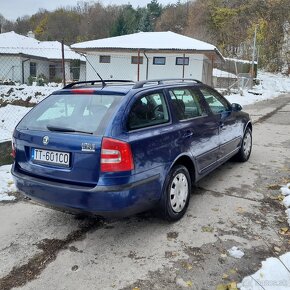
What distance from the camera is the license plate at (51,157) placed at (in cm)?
329

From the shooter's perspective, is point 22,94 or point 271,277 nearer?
point 271,277

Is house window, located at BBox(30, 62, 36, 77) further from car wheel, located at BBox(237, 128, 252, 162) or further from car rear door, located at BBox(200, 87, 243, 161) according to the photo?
car rear door, located at BBox(200, 87, 243, 161)

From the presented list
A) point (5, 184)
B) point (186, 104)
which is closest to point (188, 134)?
point (186, 104)

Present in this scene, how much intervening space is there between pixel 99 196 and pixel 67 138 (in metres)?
0.63

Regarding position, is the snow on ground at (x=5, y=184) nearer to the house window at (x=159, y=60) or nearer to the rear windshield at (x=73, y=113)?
the rear windshield at (x=73, y=113)

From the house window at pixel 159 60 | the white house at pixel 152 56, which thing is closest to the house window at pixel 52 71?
the white house at pixel 152 56

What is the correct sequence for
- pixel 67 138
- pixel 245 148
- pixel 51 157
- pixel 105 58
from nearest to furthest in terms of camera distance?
1. pixel 67 138
2. pixel 51 157
3. pixel 245 148
4. pixel 105 58

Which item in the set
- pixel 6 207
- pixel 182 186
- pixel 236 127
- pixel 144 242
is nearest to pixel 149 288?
pixel 144 242

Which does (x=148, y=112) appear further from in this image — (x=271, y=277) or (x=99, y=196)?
(x=271, y=277)

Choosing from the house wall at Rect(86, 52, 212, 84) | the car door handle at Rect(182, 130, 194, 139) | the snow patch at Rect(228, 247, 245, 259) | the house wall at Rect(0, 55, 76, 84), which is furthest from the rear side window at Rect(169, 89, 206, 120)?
the house wall at Rect(0, 55, 76, 84)

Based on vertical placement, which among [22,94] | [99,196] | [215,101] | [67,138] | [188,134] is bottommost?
[22,94]

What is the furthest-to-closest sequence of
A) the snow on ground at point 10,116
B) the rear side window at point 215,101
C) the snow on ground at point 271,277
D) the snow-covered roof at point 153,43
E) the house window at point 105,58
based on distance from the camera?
the house window at point 105,58
the snow-covered roof at point 153,43
the snow on ground at point 10,116
the rear side window at point 215,101
the snow on ground at point 271,277

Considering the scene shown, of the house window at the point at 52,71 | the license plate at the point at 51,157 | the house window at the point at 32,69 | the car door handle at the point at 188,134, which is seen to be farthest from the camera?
the house window at the point at 52,71

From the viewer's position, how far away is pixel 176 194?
3963 millimetres
